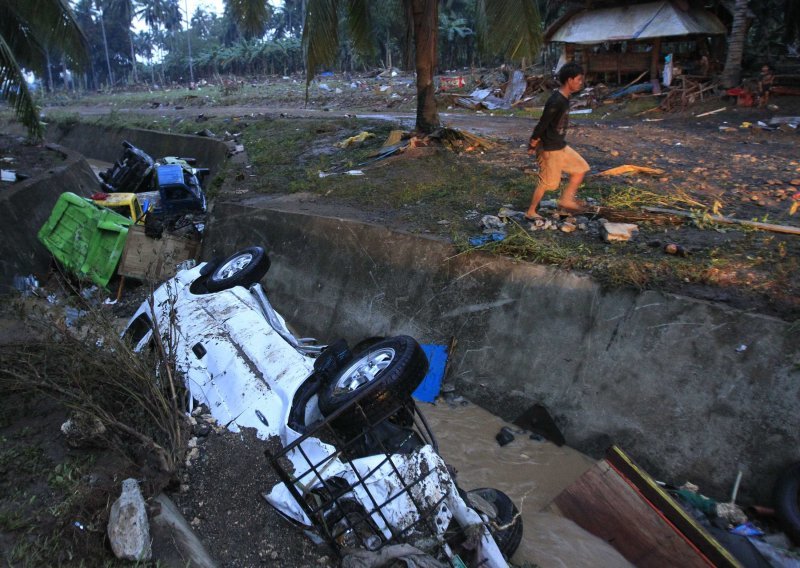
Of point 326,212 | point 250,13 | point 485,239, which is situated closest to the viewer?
point 485,239

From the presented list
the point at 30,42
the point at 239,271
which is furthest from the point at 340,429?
the point at 30,42

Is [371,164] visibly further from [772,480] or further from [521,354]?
[772,480]

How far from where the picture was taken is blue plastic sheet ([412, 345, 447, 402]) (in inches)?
231

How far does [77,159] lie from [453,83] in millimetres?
17878

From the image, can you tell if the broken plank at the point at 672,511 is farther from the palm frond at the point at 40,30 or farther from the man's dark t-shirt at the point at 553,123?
the palm frond at the point at 40,30

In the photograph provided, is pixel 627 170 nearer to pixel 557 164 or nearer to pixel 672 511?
pixel 557 164

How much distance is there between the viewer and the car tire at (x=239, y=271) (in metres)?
5.32

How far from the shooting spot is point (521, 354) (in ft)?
18.2

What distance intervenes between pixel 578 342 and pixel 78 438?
4097 mm

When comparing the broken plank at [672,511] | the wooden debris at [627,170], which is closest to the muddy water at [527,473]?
the broken plank at [672,511]

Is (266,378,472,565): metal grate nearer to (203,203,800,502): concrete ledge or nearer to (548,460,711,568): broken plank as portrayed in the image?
(548,460,711,568): broken plank

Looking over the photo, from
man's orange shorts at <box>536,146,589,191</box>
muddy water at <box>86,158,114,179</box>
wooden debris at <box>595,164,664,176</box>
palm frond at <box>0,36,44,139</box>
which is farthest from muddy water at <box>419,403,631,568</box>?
muddy water at <box>86,158,114,179</box>

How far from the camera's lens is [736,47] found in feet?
49.1

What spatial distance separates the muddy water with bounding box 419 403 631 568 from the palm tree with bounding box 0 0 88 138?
9.39 m
